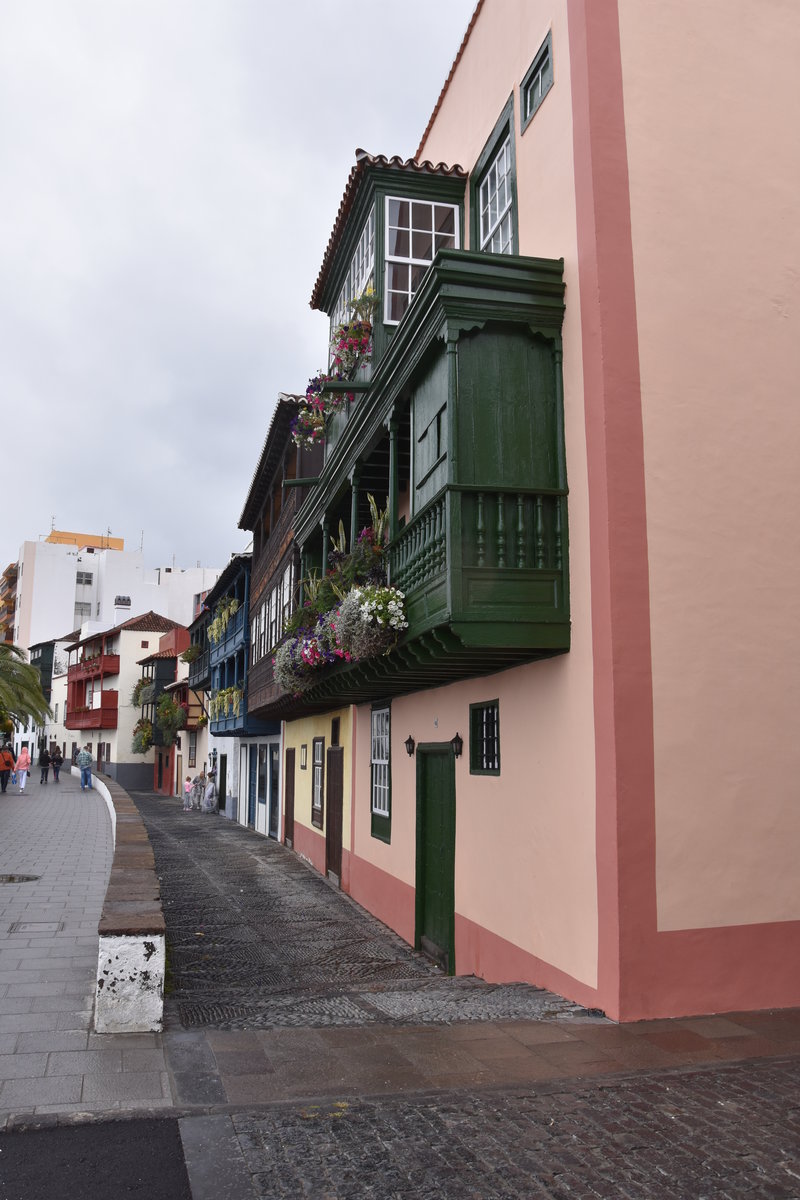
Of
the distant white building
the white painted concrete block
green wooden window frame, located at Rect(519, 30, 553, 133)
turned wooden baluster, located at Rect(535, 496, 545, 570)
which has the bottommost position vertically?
the white painted concrete block

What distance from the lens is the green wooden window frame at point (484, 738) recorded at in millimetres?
8547

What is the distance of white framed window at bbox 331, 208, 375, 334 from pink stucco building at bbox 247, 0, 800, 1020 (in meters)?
3.12

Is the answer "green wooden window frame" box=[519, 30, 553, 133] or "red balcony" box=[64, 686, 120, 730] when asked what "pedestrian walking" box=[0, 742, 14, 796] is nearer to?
"red balcony" box=[64, 686, 120, 730]

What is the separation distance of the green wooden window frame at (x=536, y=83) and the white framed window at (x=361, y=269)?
268 centimetres

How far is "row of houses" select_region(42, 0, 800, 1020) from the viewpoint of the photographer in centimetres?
625

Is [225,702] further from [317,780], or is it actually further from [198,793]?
[317,780]

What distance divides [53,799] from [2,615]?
209ft

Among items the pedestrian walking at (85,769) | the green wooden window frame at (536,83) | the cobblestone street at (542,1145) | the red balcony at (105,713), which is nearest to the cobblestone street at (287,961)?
the cobblestone street at (542,1145)

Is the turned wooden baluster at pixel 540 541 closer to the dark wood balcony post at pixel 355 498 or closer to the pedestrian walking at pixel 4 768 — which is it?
the dark wood balcony post at pixel 355 498

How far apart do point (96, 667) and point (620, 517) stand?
56.0 m

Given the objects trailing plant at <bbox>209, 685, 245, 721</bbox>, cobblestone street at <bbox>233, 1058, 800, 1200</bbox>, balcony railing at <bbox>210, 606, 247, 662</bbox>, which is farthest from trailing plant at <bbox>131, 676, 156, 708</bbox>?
cobblestone street at <bbox>233, 1058, 800, 1200</bbox>

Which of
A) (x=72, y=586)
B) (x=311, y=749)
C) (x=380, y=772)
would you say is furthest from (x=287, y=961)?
(x=72, y=586)

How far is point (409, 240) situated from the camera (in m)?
10.7

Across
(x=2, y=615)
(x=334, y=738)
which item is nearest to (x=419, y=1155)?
(x=334, y=738)
